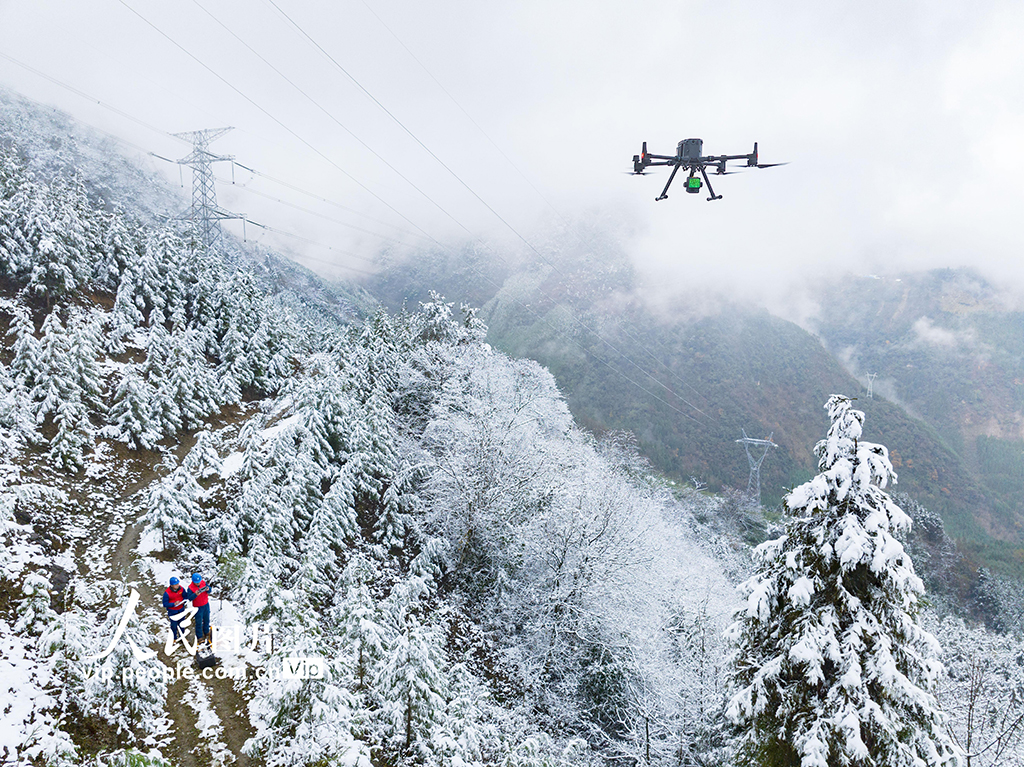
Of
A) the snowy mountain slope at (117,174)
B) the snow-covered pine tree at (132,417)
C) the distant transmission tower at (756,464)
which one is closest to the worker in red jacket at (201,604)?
the snow-covered pine tree at (132,417)

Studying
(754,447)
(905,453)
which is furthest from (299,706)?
(905,453)

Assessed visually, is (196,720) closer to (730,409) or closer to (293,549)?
(293,549)

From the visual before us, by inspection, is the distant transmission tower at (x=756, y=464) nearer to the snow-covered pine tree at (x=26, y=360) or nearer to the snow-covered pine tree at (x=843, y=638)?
the snow-covered pine tree at (x=843, y=638)

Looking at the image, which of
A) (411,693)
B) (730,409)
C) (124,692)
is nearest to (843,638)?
(411,693)

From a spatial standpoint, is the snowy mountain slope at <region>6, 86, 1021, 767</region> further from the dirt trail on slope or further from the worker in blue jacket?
the worker in blue jacket

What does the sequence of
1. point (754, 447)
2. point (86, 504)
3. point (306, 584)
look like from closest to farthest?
point (306, 584) < point (86, 504) < point (754, 447)

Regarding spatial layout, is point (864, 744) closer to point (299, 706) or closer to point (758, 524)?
point (299, 706)
